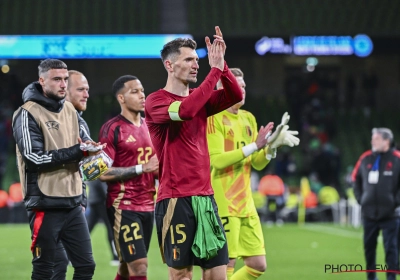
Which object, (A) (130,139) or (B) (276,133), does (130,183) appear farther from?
(B) (276,133)

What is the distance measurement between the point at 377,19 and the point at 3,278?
20517 mm

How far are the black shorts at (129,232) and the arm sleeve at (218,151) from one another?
1.02 m

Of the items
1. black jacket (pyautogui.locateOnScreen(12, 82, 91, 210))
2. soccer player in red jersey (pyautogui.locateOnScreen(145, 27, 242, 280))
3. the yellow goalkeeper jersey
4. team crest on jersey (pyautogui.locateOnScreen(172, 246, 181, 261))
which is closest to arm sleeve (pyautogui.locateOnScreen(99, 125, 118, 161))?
the yellow goalkeeper jersey

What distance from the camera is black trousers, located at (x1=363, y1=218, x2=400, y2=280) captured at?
32.2 ft

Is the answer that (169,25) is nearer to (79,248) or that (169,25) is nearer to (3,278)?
(3,278)

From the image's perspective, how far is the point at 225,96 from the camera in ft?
19.1

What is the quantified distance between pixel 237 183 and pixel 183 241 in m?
1.87

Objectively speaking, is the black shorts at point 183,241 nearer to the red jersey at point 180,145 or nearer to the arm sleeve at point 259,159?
the red jersey at point 180,145

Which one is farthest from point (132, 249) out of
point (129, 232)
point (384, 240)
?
point (384, 240)

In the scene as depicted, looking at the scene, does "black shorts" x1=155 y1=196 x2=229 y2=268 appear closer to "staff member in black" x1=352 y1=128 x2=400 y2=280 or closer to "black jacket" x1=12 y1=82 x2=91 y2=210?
"black jacket" x1=12 y1=82 x2=91 y2=210

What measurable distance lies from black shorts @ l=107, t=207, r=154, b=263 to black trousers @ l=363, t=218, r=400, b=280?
12.2 ft

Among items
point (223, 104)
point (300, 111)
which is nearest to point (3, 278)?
point (223, 104)

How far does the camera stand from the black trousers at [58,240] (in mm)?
6168

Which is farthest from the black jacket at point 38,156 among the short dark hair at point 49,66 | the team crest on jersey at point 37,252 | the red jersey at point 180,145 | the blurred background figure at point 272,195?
the blurred background figure at point 272,195
